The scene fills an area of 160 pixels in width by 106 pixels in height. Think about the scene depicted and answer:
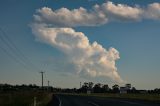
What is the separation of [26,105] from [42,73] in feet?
342

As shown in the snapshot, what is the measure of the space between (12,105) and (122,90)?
8299 centimetres

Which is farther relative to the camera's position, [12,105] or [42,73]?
[42,73]

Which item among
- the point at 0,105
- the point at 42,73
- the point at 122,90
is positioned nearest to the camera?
the point at 0,105

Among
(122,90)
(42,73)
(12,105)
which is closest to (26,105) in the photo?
(12,105)

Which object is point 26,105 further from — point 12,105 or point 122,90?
point 122,90

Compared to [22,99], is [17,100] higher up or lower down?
lower down

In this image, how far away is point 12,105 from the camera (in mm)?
32312

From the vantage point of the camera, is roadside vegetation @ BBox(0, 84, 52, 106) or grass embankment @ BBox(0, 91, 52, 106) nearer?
grass embankment @ BBox(0, 91, 52, 106)

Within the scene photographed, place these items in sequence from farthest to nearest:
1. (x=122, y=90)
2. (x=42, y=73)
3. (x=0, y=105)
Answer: (x=42, y=73)
(x=122, y=90)
(x=0, y=105)

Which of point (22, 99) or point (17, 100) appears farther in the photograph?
point (22, 99)

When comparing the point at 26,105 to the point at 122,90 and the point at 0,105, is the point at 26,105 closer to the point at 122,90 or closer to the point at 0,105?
the point at 0,105

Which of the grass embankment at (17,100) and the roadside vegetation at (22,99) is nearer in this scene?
the grass embankment at (17,100)

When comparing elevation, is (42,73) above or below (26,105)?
above

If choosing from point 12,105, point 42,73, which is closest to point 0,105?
point 12,105
